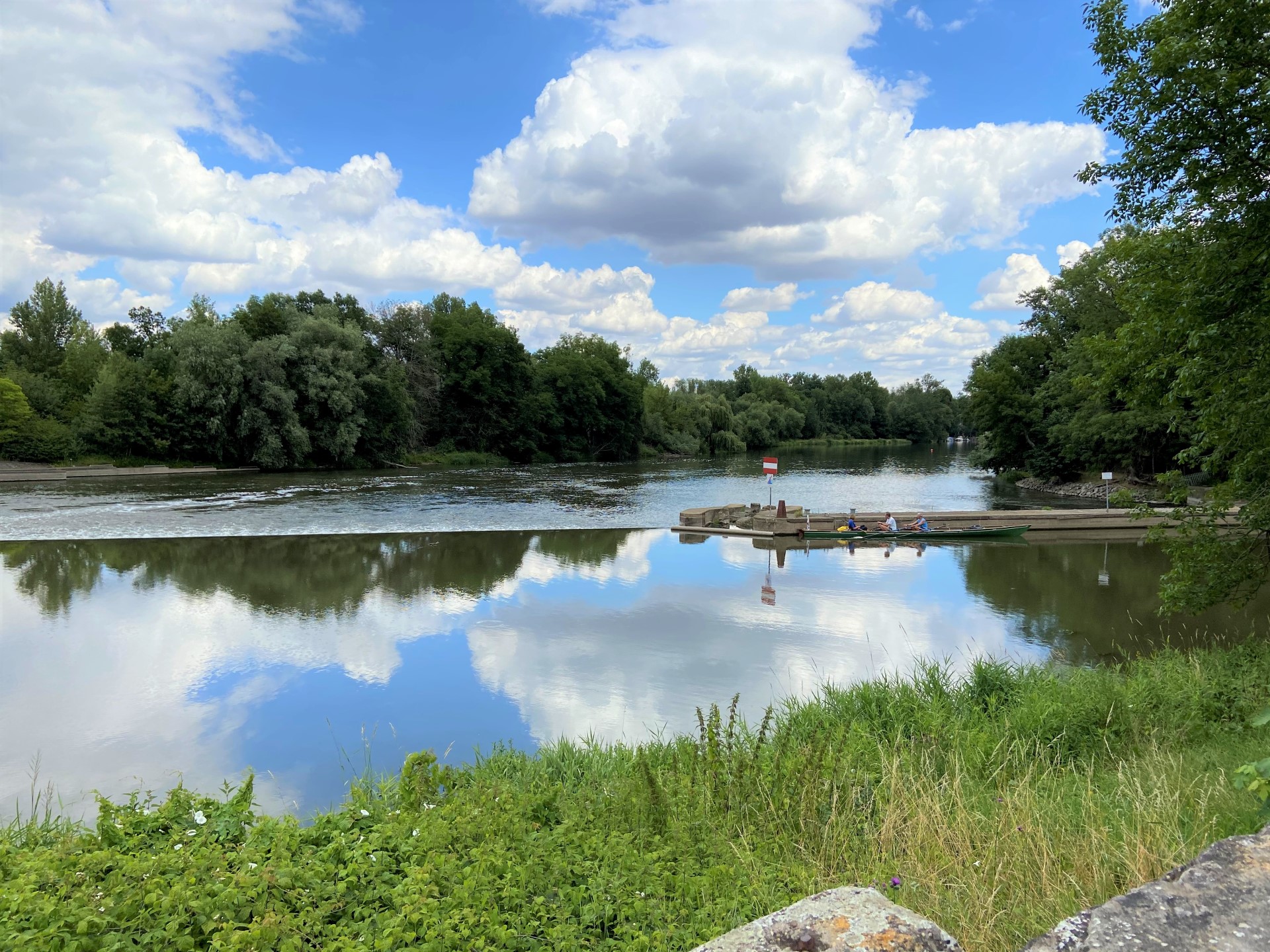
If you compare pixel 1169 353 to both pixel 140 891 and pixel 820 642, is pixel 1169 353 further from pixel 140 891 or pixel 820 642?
pixel 140 891

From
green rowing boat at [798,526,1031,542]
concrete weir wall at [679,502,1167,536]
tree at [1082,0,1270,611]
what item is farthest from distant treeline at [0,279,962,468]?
tree at [1082,0,1270,611]

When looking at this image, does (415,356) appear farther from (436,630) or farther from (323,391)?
(436,630)

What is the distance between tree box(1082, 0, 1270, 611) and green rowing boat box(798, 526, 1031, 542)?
604 inches

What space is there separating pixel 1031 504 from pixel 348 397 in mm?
45222

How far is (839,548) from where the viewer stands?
24688mm

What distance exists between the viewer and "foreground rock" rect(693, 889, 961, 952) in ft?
6.59

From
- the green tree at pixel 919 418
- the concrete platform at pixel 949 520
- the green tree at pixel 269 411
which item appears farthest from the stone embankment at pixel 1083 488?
the green tree at pixel 919 418

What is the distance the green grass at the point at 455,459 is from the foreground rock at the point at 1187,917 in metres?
66.0

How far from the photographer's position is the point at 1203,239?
9.98 metres

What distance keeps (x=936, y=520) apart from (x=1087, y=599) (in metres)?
12.0

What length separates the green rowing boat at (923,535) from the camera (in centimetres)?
2633

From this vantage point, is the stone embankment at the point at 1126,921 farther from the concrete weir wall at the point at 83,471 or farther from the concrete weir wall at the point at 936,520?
the concrete weir wall at the point at 83,471

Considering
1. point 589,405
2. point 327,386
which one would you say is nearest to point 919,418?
point 589,405

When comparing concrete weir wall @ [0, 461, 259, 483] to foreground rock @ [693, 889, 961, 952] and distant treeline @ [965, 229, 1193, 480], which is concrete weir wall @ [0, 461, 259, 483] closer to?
distant treeline @ [965, 229, 1193, 480]
